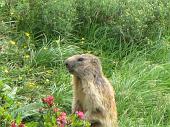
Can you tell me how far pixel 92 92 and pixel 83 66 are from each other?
0.29 meters

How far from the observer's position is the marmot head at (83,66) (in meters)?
5.82

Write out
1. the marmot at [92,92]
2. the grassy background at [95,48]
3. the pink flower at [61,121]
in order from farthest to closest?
the grassy background at [95,48] < the marmot at [92,92] < the pink flower at [61,121]

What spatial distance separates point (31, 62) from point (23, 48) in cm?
31

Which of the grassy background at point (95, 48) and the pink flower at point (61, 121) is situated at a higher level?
the pink flower at point (61, 121)

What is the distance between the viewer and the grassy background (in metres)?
6.91

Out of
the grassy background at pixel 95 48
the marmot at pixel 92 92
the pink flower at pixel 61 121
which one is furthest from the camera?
the grassy background at pixel 95 48

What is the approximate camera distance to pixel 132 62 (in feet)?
25.9

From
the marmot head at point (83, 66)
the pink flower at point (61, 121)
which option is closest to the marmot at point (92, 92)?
the marmot head at point (83, 66)

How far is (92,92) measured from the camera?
5.78 meters

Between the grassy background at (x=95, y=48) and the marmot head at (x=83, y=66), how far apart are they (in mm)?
788

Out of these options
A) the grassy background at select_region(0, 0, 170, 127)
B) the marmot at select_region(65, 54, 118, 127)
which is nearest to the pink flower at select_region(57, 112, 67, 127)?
the marmot at select_region(65, 54, 118, 127)

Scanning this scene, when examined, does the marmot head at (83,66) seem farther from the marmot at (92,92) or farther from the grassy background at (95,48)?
the grassy background at (95,48)

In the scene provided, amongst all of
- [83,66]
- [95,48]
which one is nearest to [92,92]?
[83,66]

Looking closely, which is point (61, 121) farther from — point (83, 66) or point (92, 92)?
point (83, 66)
